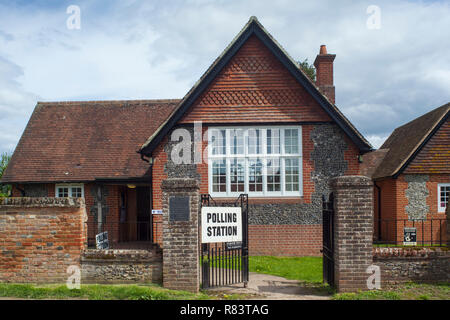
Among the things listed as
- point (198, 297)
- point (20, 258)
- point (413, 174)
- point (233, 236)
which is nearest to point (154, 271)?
point (198, 297)

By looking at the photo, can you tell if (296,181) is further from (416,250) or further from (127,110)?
(127,110)

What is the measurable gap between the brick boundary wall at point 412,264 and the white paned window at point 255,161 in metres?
5.38

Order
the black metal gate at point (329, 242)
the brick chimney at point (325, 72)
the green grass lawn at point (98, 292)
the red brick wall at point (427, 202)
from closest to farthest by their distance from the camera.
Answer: the green grass lawn at point (98, 292), the black metal gate at point (329, 242), the red brick wall at point (427, 202), the brick chimney at point (325, 72)

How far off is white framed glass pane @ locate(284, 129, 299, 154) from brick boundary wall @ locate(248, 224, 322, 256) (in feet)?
8.33

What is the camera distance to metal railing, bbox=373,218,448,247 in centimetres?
1448

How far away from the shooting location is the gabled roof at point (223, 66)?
1300cm

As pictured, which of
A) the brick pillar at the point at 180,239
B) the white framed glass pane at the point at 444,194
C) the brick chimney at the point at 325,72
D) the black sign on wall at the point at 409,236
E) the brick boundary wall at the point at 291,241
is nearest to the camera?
the brick pillar at the point at 180,239

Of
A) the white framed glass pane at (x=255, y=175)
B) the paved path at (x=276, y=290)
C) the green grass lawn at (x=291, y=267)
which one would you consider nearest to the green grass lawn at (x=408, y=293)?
the paved path at (x=276, y=290)

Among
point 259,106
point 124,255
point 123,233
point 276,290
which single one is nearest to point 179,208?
point 124,255

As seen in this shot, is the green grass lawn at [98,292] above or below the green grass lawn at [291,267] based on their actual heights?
above

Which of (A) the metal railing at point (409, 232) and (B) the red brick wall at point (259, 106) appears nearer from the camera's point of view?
(B) the red brick wall at point (259, 106)

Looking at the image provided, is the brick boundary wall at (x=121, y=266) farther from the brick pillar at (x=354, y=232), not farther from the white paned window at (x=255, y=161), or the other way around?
the white paned window at (x=255, y=161)

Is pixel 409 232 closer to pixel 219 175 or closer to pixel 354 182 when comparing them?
pixel 219 175

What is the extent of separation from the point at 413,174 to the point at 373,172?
3.25 meters
